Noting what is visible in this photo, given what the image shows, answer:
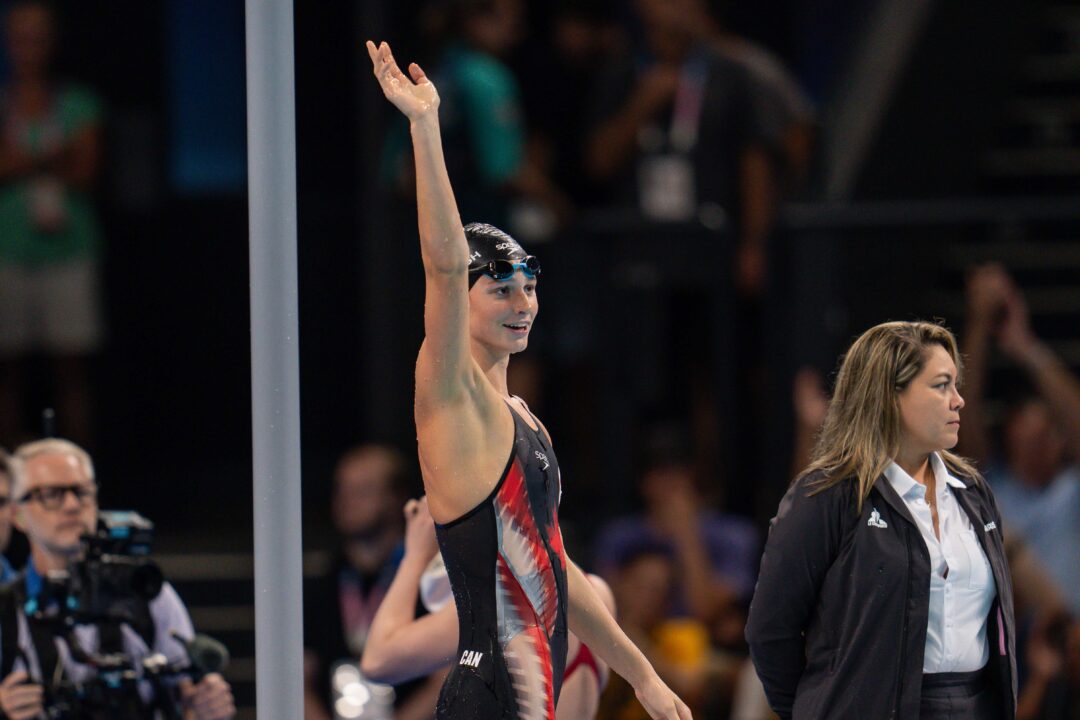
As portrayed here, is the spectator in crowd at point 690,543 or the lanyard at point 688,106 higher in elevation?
the lanyard at point 688,106

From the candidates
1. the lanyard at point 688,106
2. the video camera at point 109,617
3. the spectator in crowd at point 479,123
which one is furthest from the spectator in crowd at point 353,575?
the lanyard at point 688,106

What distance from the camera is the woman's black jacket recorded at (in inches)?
162

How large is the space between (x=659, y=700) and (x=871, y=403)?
0.88m

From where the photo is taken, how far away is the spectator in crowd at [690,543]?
725 centimetres

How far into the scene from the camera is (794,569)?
4.20 meters

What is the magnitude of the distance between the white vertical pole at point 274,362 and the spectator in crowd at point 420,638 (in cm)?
121

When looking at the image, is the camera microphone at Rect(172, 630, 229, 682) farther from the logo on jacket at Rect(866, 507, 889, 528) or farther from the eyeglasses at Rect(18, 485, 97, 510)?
the logo on jacket at Rect(866, 507, 889, 528)

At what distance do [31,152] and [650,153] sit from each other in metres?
2.81

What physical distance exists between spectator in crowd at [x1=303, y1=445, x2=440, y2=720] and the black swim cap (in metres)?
2.61

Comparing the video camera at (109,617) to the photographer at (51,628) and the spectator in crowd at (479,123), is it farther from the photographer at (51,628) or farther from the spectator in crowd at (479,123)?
the spectator in crowd at (479,123)

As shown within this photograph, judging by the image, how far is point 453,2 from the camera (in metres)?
7.85

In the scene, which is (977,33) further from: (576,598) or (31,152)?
(576,598)

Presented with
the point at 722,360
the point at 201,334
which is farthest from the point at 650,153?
the point at 201,334

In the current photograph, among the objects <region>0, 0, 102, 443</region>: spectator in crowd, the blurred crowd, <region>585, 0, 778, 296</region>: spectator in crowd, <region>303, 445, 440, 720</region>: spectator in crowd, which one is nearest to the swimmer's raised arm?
the blurred crowd
